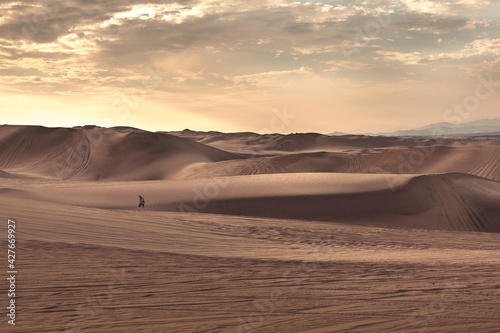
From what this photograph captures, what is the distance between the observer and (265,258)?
909 cm

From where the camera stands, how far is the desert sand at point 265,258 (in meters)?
5.32

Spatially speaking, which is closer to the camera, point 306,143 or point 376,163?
point 376,163

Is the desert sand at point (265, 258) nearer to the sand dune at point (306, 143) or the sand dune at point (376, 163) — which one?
the sand dune at point (376, 163)

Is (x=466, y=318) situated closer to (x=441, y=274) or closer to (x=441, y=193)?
(x=441, y=274)

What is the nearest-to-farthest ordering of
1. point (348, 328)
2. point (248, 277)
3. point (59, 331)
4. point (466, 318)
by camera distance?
point (59, 331), point (348, 328), point (466, 318), point (248, 277)

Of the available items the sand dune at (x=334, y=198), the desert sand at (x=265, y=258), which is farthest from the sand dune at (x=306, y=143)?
the desert sand at (x=265, y=258)

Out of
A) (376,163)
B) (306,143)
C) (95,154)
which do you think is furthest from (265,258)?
(306,143)

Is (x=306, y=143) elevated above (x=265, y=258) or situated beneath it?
elevated above

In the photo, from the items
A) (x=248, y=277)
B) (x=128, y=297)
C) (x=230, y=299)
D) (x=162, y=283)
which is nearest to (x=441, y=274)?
(x=248, y=277)

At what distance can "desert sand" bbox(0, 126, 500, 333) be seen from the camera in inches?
210

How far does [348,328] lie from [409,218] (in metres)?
16.8

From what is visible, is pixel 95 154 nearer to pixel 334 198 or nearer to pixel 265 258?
pixel 334 198

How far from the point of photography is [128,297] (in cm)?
583

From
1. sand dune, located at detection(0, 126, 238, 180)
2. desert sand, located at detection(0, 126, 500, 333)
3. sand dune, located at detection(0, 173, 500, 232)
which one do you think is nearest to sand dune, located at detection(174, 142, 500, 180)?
sand dune, located at detection(0, 126, 238, 180)
